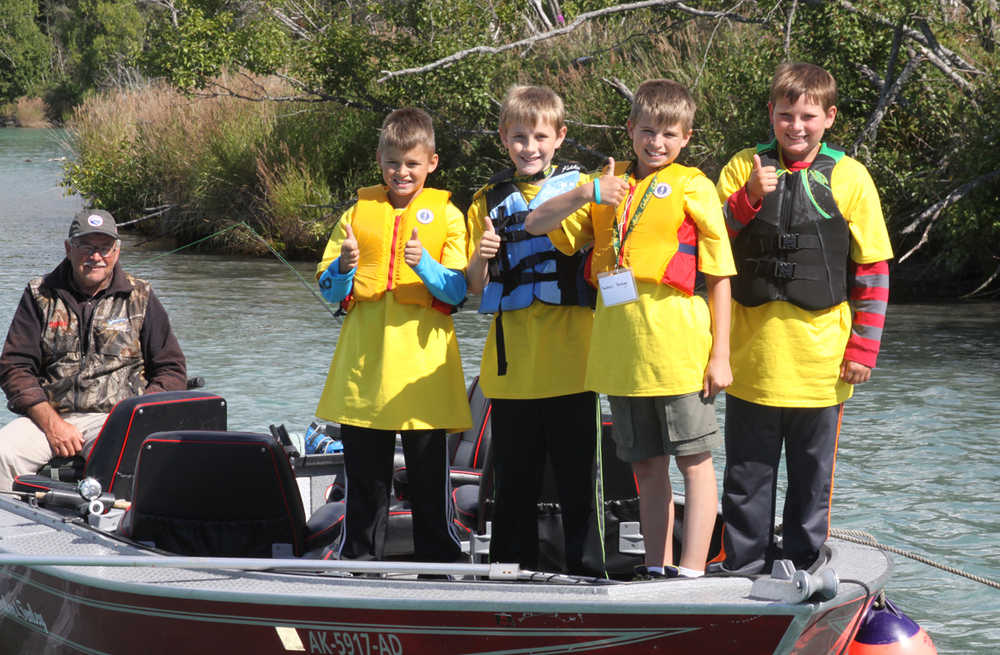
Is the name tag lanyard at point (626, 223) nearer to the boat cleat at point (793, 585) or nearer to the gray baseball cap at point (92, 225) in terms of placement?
the boat cleat at point (793, 585)

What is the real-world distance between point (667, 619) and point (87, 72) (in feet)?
173

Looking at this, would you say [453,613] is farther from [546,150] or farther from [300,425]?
[300,425]

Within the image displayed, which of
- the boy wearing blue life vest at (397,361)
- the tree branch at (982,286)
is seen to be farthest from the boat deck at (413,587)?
the tree branch at (982,286)

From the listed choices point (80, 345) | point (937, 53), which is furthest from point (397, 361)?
point (937, 53)

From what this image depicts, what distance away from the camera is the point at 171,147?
1702 cm

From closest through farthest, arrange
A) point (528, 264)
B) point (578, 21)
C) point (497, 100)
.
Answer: point (528, 264) → point (578, 21) → point (497, 100)

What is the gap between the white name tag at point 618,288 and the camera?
318 cm

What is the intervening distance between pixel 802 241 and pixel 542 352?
80 centimetres

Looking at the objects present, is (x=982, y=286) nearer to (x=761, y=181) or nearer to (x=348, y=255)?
(x=761, y=181)

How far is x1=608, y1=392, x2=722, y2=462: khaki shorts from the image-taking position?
10.7 feet

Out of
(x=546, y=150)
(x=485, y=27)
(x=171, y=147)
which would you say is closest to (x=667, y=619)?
(x=546, y=150)

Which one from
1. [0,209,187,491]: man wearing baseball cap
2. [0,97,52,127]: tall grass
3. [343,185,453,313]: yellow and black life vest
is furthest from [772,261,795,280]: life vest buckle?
[0,97,52,127]: tall grass

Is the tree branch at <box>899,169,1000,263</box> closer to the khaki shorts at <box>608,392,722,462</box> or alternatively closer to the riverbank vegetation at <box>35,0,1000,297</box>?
the riverbank vegetation at <box>35,0,1000,297</box>

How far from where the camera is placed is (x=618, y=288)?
3178mm
